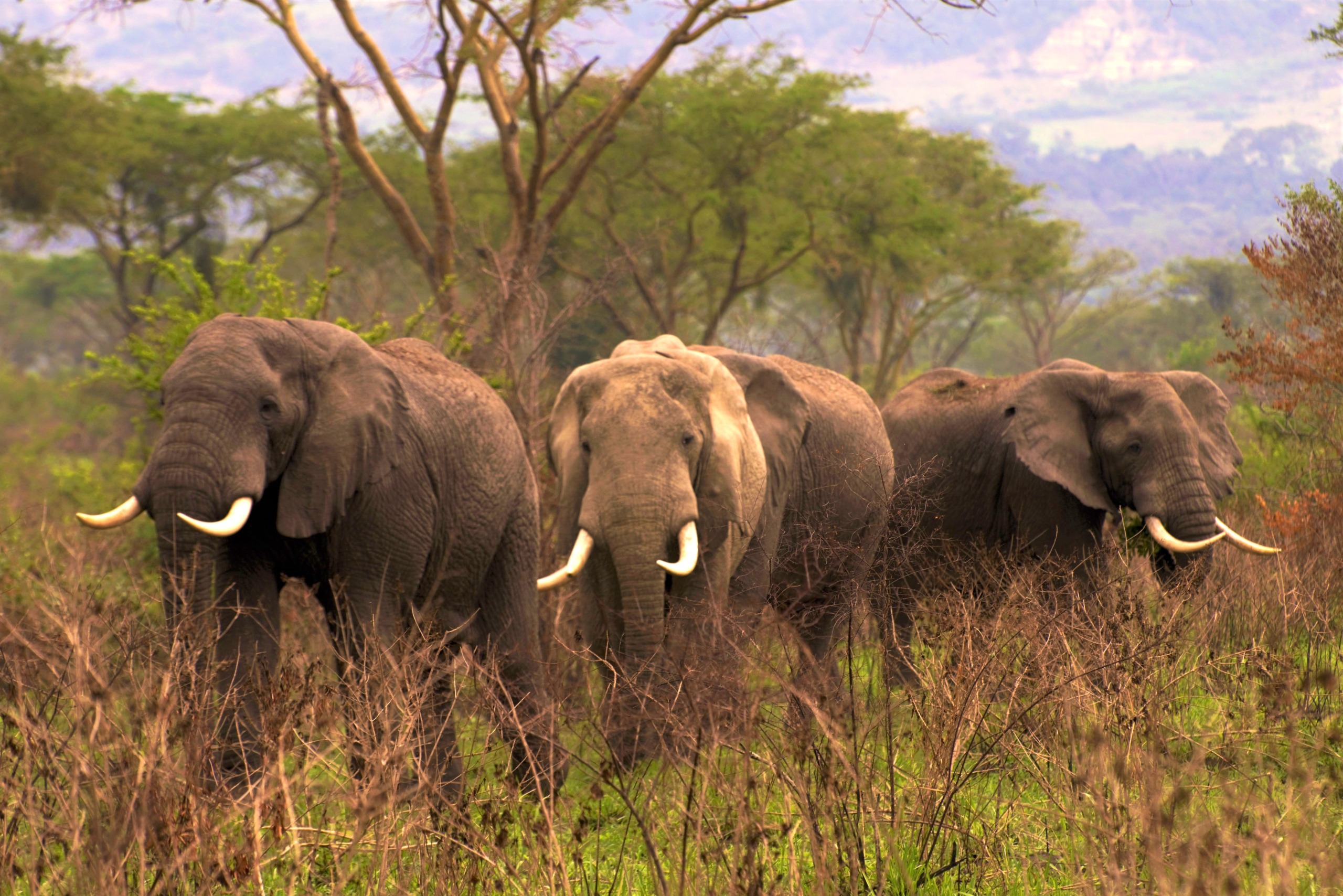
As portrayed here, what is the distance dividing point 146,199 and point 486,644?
74.6ft

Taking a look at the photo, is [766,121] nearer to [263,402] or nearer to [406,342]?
[406,342]

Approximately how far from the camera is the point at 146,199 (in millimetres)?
26312

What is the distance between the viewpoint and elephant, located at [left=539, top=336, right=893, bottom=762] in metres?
5.57

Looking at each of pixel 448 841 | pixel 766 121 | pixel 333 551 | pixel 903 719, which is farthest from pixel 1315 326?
pixel 766 121

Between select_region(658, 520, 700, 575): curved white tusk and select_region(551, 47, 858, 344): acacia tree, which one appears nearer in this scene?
select_region(658, 520, 700, 575): curved white tusk

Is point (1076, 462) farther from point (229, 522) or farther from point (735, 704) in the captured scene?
point (229, 522)

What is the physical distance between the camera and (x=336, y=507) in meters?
5.48

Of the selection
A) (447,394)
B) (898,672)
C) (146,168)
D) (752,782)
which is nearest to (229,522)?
(447,394)

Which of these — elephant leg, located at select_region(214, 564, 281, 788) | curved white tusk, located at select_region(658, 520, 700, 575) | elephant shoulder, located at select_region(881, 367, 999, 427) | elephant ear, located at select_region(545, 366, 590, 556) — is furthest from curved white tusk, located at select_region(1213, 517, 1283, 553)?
elephant leg, located at select_region(214, 564, 281, 788)

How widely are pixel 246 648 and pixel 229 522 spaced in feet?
2.28

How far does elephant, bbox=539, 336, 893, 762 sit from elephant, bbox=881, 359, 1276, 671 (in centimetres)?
113

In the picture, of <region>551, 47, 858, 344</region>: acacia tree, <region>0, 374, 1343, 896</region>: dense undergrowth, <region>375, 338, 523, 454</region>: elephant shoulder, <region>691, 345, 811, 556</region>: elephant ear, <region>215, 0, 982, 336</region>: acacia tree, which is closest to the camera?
<region>0, 374, 1343, 896</region>: dense undergrowth

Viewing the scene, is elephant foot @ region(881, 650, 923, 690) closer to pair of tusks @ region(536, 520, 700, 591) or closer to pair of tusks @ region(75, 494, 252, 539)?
pair of tusks @ region(536, 520, 700, 591)

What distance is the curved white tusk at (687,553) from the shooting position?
17.6 ft
